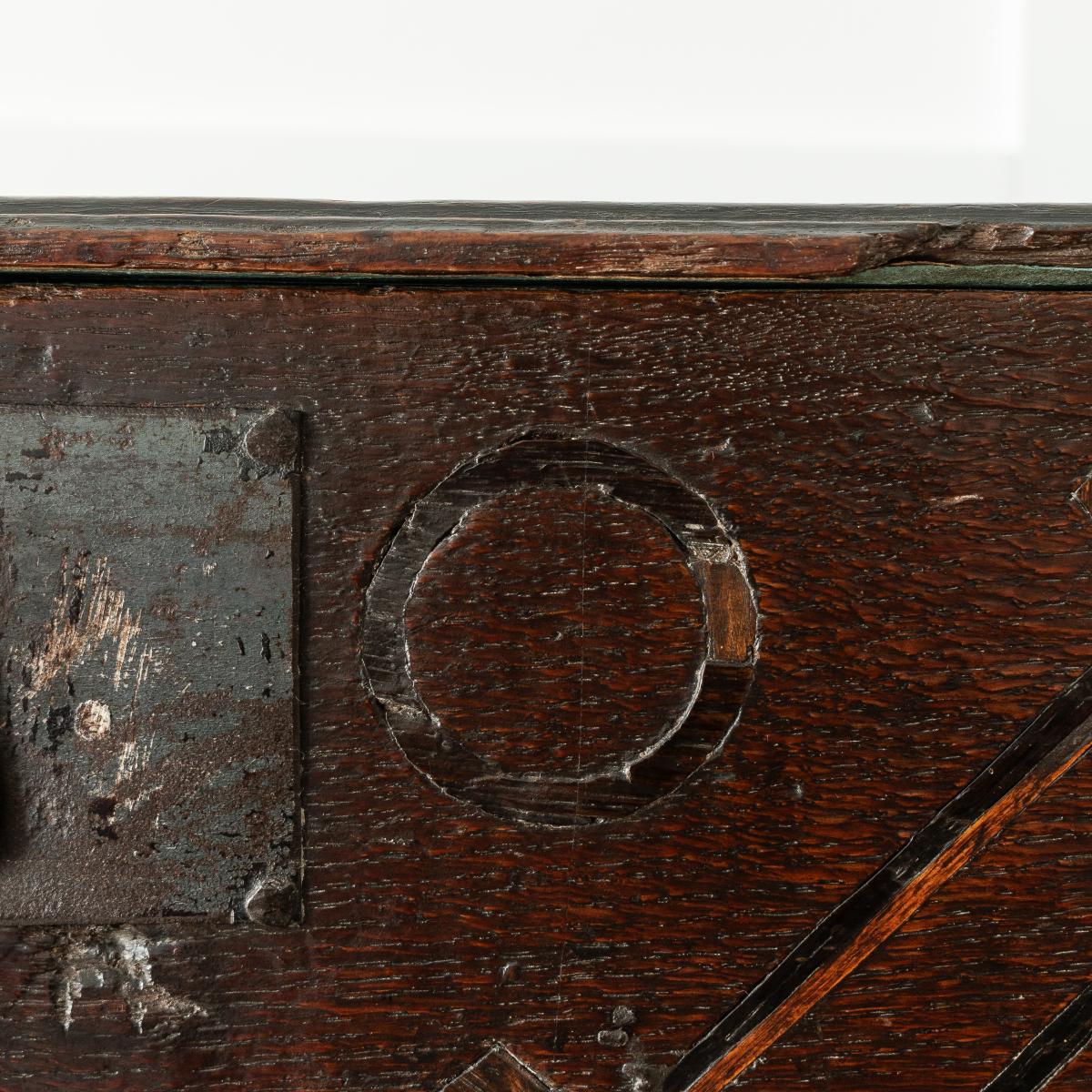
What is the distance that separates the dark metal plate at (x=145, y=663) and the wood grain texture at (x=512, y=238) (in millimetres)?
123

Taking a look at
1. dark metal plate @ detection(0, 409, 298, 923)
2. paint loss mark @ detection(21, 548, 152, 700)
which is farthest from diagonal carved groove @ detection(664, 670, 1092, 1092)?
paint loss mark @ detection(21, 548, 152, 700)

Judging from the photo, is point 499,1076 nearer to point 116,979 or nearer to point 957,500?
point 116,979

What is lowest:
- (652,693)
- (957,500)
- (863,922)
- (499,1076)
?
(499,1076)

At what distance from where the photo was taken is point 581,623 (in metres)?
0.76

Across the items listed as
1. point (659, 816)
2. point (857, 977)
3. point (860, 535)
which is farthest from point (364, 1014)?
point (860, 535)

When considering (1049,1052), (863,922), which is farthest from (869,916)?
(1049,1052)

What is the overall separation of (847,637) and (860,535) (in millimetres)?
81

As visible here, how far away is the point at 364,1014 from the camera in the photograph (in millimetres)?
768

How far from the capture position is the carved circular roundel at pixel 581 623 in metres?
0.76

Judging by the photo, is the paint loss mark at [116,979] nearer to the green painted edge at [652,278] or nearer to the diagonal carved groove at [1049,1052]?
the green painted edge at [652,278]

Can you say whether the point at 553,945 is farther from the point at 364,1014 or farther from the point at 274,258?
the point at 274,258

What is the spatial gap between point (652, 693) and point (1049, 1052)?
1.42ft

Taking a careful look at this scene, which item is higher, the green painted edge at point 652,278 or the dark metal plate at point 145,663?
the green painted edge at point 652,278

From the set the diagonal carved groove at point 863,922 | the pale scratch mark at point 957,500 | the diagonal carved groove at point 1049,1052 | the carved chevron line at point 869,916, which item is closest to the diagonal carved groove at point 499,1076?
the carved chevron line at point 869,916
